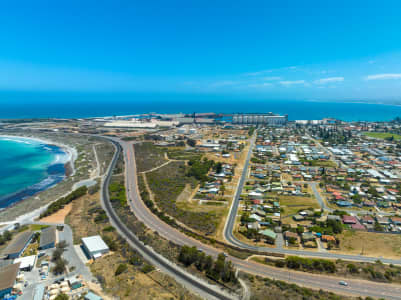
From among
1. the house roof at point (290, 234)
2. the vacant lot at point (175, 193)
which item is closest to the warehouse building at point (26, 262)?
the vacant lot at point (175, 193)

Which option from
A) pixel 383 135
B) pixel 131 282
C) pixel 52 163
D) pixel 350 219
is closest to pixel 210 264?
pixel 131 282

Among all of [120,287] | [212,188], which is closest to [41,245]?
[120,287]

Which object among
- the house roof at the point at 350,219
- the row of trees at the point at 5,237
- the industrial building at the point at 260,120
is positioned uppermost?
the industrial building at the point at 260,120

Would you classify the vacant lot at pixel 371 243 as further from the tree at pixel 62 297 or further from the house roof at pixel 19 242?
the house roof at pixel 19 242

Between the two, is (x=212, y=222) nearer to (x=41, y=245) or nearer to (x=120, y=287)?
(x=120, y=287)

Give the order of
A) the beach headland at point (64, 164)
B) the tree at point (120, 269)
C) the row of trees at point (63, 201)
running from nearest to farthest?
the tree at point (120, 269) → the row of trees at point (63, 201) → the beach headland at point (64, 164)

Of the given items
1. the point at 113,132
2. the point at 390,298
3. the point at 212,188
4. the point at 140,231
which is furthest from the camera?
the point at 113,132

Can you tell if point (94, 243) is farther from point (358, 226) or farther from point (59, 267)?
point (358, 226)
